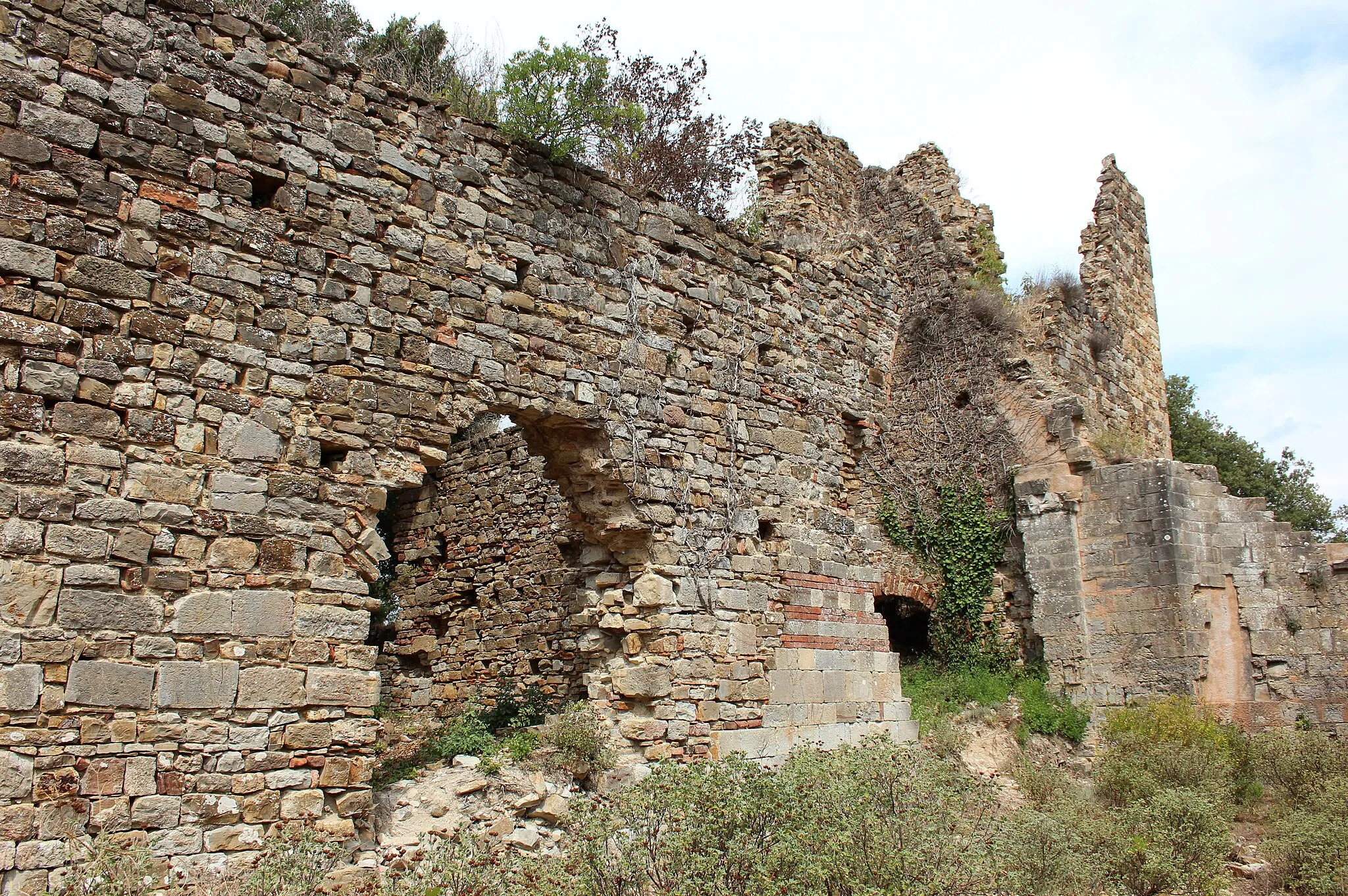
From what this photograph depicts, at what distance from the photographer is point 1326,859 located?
7273mm

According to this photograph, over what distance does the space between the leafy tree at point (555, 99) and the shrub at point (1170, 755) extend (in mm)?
7675

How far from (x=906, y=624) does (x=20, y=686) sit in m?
11.0

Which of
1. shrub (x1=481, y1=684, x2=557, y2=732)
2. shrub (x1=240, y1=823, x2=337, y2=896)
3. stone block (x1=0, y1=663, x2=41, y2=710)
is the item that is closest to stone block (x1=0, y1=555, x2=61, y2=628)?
stone block (x1=0, y1=663, x2=41, y2=710)

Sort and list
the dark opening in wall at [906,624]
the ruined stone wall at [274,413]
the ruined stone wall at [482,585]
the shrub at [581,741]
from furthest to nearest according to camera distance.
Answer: the dark opening in wall at [906,624] → the ruined stone wall at [482,585] → the shrub at [581,741] → the ruined stone wall at [274,413]

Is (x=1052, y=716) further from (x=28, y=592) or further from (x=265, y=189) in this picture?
(x=28, y=592)

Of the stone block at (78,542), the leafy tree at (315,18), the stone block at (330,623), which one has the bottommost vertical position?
the stone block at (330,623)

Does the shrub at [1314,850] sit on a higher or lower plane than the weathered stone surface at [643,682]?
lower

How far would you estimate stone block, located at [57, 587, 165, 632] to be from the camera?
16.7 feet

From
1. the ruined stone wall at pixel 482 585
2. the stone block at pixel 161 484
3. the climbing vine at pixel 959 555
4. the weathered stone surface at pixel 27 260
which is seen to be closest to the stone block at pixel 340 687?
the stone block at pixel 161 484

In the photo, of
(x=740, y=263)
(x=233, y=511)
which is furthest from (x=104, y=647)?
(x=740, y=263)

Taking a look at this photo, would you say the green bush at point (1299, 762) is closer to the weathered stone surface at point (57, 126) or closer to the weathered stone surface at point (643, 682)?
the weathered stone surface at point (643, 682)

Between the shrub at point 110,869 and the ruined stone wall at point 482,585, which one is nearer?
the shrub at point 110,869

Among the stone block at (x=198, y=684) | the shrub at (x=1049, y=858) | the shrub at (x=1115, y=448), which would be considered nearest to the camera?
the stone block at (x=198, y=684)

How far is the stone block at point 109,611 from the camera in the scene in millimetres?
5094
